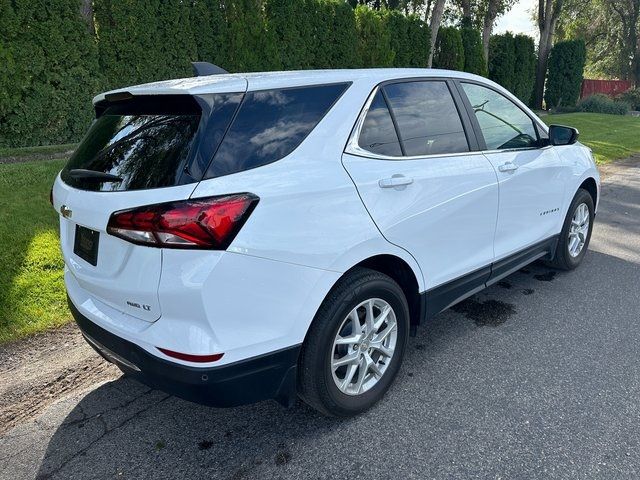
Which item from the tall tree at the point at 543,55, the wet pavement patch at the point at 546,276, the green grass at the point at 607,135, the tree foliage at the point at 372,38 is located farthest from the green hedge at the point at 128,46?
the tall tree at the point at 543,55

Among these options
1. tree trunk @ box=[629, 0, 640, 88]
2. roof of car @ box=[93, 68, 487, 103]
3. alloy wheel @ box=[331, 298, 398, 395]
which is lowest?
alloy wheel @ box=[331, 298, 398, 395]

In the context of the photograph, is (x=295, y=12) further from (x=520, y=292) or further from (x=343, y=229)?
(x=343, y=229)

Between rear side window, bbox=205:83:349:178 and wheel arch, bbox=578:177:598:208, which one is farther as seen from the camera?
wheel arch, bbox=578:177:598:208

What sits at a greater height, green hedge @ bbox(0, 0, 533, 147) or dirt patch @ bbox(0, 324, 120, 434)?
green hedge @ bbox(0, 0, 533, 147)

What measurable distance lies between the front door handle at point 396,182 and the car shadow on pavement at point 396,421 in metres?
1.20

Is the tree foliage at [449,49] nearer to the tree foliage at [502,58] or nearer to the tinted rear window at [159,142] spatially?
the tree foliage at [502,58]

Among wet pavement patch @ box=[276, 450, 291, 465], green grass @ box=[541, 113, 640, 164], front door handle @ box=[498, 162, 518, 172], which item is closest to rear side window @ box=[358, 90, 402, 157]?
front door handle @ box=[498, 162, 518, 172]

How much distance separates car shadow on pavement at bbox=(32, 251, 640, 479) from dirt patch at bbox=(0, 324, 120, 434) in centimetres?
19

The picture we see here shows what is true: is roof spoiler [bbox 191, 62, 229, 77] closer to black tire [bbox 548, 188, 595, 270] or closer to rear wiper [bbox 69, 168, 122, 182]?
rear wiper [bbox 69, 168, 122, 182]

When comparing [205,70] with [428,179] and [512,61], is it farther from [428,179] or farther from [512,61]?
[512,61]

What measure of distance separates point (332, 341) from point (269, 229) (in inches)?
26.9

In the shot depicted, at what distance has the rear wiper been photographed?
219 cm

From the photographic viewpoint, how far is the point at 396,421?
2.63 m

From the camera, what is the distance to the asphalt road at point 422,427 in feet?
7.58
